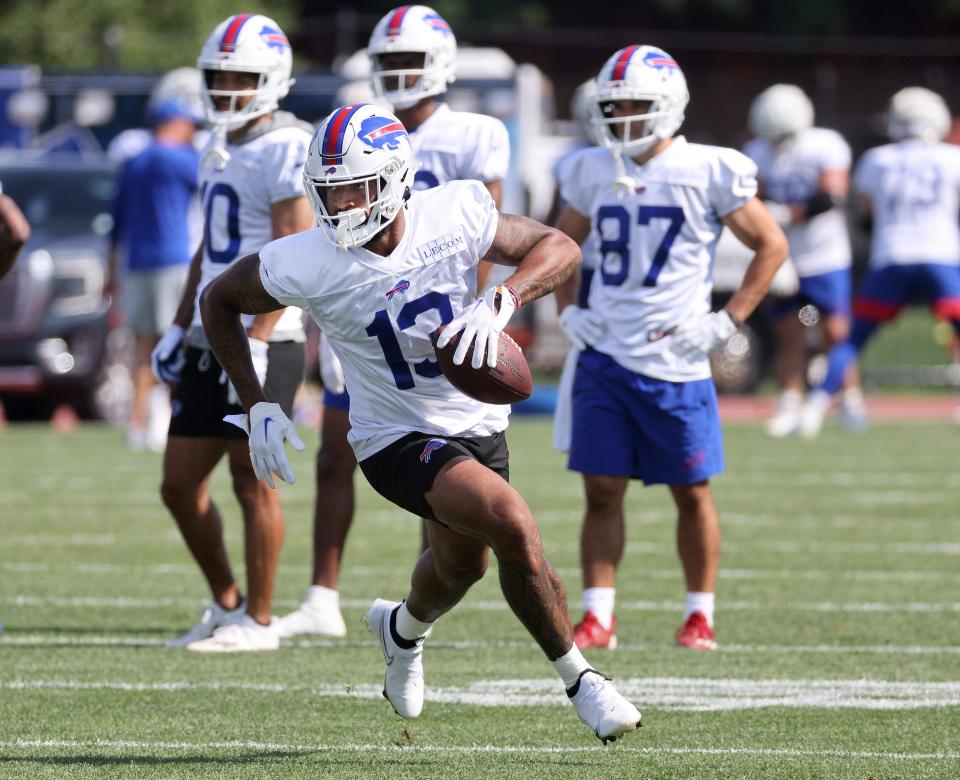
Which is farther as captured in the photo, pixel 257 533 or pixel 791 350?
pixel 791 350

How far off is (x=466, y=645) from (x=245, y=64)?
6.49ft

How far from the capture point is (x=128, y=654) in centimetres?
602

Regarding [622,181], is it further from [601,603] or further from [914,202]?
[914,202]

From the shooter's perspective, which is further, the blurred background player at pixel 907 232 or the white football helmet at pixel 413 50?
the blurred background player at pixel 907 232

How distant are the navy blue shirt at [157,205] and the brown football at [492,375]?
8.05m

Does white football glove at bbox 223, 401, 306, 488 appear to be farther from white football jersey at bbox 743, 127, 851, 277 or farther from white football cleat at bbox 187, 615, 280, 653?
white football jersey at bbox 743, 127, 851, 277

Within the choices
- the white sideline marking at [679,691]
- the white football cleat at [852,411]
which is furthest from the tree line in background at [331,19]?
the white sideline marking at [679,691]

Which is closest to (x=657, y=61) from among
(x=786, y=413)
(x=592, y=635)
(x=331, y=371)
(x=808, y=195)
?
(x=331, y=371)

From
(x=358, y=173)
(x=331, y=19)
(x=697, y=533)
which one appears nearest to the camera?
(x=358, y=173)

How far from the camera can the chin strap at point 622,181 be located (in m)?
6.32

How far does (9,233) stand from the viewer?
6371 mm

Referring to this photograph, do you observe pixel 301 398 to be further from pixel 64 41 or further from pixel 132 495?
pixel 64 41

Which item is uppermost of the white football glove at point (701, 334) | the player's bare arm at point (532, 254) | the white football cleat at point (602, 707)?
the player's bare arm at point (532, 254)

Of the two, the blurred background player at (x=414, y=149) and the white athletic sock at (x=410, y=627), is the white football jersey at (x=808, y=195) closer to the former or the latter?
the blurred background player at (x=414, y=149)
